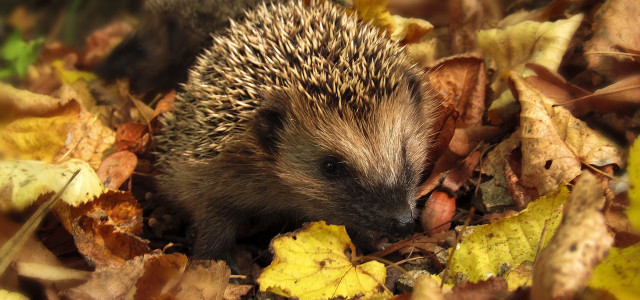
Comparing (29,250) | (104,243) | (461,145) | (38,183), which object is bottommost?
(461,145)

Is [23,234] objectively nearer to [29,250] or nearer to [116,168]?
[29,250]

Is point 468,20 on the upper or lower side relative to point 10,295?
lower

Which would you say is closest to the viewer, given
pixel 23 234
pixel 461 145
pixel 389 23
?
pixel 23 234

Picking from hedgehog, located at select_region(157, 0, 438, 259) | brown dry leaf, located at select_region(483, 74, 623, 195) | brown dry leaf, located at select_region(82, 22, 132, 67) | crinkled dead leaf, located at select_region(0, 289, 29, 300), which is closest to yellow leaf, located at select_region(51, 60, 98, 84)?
brown dry leaf, located at select_region(82, 22, 132, 67)

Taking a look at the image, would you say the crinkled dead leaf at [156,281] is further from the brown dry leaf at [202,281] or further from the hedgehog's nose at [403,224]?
the hedgehog's nose at [403,224]

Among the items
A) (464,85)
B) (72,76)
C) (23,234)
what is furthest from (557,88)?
(72,76)

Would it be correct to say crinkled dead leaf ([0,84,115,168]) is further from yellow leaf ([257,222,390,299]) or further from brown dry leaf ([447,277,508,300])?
brown dry leaf ([447,277,508,300])
